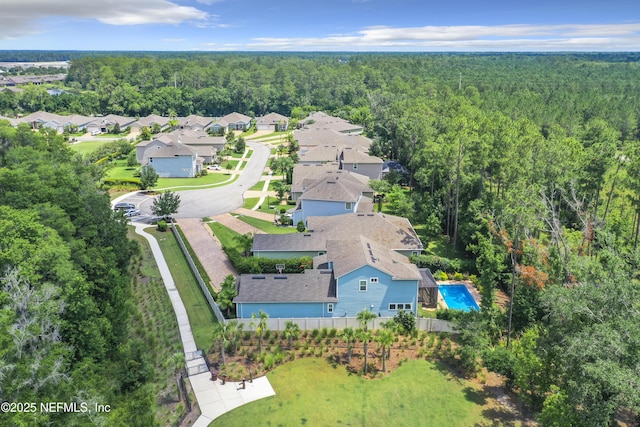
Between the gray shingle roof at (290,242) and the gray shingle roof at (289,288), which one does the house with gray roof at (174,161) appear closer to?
the gray shingle roof at (290,242)

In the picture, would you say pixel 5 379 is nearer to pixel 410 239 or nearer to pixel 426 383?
pixel 426 383

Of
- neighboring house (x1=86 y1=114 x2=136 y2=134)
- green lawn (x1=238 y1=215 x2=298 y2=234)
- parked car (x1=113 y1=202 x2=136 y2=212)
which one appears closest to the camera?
green lawn (x1=238 y1=215 x2=298 y2=234)

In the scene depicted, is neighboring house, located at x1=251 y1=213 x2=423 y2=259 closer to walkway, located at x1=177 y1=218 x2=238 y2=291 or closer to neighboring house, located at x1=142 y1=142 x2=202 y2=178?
walkway, located at x1=177 y1=218 x2=238 y2=291

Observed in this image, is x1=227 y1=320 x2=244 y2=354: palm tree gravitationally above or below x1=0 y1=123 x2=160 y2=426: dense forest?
below

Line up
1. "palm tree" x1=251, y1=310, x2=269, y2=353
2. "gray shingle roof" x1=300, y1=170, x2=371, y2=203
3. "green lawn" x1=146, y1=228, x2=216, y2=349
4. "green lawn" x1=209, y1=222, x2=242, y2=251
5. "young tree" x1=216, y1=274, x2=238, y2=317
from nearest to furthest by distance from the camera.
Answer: "palm tree" x1=251, y1=310, x2=269, y2=353 < "green lawn" x1=146, y1=228, x2=216, y2=349 < "young tree" x1=216, y1=274, x2=238, y2=317 < "green lawn" x1=209, y1=222, x2=242, y2=251 < "gray shingle roof" x1=300, y1=170, x2=371, y2=203

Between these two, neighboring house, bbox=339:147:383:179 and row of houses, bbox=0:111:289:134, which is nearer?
neighboring house, bbox=339:147:383:179

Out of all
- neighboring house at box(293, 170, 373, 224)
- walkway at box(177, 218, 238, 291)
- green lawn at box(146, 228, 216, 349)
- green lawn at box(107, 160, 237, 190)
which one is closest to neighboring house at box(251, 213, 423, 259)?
walkway at box(177, 218, 238, 291)

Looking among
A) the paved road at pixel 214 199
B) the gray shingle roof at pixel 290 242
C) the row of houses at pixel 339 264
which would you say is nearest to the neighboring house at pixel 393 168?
the row of houses at pixel 339 264
